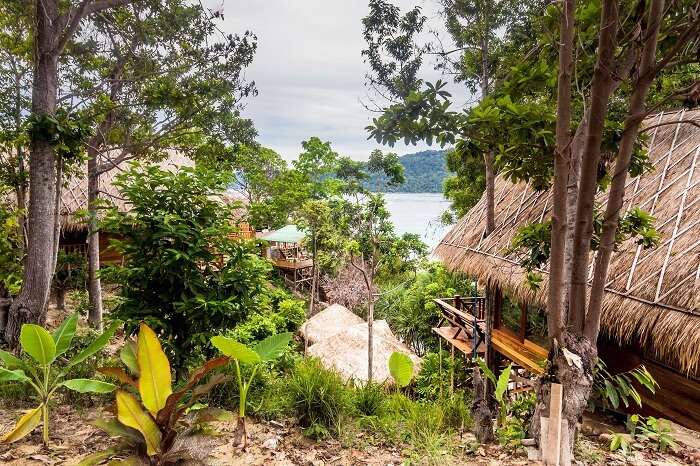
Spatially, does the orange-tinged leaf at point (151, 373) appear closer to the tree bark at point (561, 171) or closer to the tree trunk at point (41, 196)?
the tree bark at point (561, 171)

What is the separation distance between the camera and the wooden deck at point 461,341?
7.04 meters

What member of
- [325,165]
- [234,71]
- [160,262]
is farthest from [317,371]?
[325,165]

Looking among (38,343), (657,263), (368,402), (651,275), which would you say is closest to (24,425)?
(38,343)

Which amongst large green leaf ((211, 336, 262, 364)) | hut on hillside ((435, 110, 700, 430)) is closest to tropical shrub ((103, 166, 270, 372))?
large green leaf ((211, 336, 262, 364))

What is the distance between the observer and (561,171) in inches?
77.4

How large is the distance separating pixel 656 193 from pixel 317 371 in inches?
168

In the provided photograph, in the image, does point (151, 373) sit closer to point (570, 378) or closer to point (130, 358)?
point (130, 358)

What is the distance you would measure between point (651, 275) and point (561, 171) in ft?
8.57

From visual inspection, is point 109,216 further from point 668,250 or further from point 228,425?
point 668,250

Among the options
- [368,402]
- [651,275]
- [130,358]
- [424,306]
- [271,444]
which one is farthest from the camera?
[424,306]

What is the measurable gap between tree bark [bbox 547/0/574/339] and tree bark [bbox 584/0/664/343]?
21 centimetres

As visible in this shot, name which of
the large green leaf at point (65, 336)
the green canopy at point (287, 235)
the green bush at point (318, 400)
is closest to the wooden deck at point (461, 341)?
the green bush at point (318, 400)

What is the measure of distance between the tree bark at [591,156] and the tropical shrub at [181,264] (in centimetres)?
222

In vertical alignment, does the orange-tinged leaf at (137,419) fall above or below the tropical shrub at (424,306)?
above
